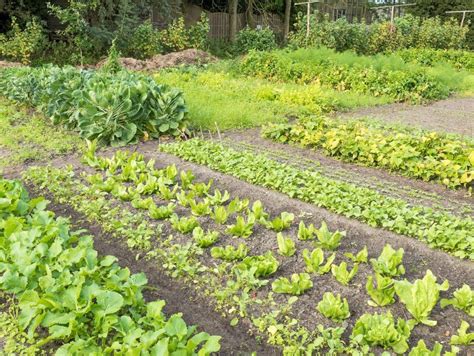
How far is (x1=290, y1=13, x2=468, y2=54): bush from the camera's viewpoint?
56.5 feet

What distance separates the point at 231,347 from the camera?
3.03 meters

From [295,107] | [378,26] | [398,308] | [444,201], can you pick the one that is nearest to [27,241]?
[398,308]

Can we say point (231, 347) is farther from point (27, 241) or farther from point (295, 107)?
point (295, 107)

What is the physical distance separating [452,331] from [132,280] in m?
2.06

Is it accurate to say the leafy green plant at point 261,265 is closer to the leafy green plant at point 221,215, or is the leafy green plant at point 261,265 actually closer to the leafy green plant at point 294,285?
the leafy green plant at point 294,285

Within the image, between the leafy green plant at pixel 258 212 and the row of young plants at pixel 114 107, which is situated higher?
the row of young plants at pixel 114 107

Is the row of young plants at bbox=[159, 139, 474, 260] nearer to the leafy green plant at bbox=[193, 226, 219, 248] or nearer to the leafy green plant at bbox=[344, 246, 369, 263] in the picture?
the leafy green plant at bbox=[344, 246, 369, 263]

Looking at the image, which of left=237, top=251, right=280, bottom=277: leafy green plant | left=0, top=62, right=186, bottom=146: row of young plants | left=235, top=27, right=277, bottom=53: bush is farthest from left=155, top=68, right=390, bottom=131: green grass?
left=235, top=27, right=277, bottom=53: bush

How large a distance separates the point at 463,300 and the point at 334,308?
891 millimetres

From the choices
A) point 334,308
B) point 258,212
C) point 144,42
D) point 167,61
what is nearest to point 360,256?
point 334,308

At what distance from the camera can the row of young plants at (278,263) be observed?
2988 mm

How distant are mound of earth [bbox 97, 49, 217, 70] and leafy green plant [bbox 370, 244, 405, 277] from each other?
12.5 meters

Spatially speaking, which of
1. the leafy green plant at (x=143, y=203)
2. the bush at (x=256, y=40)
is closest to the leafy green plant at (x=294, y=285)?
the leafy green plant at (x=143, y=203)

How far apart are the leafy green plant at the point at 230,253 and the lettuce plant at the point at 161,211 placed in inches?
35.0
